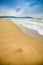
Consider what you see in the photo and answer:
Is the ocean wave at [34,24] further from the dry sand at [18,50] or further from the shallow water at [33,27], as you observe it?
the dry sand at [18,50]

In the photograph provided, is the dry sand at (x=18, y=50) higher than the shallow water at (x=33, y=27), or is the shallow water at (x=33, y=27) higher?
the shallow water at (x=33, y=27)

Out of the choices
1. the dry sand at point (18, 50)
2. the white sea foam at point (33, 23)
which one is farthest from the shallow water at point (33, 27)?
the dry sand at point (18, 50)

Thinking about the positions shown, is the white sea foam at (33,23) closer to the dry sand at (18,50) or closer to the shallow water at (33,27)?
the shallow water at (33,27)

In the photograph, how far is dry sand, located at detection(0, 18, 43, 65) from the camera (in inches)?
37.0

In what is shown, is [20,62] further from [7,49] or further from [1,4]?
[1,4]

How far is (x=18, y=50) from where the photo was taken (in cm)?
101

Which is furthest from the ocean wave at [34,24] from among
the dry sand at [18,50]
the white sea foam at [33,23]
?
the dry sand at [18,50]

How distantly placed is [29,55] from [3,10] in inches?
28.5

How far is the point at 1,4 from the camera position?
4.10 ft

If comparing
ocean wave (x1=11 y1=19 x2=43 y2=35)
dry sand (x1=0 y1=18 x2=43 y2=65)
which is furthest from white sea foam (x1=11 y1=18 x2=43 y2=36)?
dry sand (x1=0 y1=18 x2=43 y2=65)

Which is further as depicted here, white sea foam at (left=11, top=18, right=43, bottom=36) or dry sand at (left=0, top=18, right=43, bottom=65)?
white sea foam at (left=11, top=18, right=43, bottom=36)

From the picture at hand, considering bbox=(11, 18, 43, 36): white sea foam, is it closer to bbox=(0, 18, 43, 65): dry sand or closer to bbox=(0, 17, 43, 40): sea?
bbox=(0, 17, 43, 40): sea

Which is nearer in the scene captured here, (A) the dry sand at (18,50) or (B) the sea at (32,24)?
(A) the dry sand at (18,50)

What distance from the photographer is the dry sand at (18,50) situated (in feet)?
3.09
